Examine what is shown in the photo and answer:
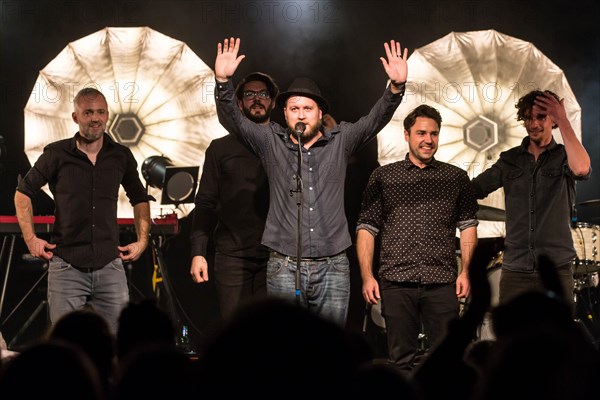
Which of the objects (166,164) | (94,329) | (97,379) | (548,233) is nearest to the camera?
(97,379)

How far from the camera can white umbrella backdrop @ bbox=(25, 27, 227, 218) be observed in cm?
723

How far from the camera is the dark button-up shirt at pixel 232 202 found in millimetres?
5012

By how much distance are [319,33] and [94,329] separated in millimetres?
6086

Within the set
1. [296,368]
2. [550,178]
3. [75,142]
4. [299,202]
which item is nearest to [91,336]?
[296,368]

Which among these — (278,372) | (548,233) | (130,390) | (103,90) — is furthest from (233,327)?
(103,90)

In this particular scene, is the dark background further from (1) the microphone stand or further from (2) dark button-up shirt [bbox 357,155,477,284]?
(1) the microphone stand

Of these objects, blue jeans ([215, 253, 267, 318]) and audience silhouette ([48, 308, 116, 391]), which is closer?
audience silhouette ([48, 308, 116, 391])

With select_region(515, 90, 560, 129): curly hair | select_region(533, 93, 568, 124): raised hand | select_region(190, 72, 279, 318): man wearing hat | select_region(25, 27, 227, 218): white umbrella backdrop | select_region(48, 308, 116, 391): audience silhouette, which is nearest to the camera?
select_region(48, 308, 116, 391): audience silhouette

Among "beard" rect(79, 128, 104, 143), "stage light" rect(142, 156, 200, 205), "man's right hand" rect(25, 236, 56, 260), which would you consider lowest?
"man's right hand" rect(25, 236, 56, 260)

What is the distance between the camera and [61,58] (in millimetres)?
7289

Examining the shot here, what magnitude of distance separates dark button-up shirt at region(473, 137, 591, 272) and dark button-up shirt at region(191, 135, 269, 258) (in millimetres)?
1612

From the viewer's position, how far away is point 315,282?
4258 millimetres

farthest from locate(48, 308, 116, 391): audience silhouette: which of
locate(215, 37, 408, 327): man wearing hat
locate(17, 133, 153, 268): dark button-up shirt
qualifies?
locate(17, 133, 153, 268): dark button-up shirt

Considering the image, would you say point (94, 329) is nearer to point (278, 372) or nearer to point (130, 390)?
point (130, 390)
